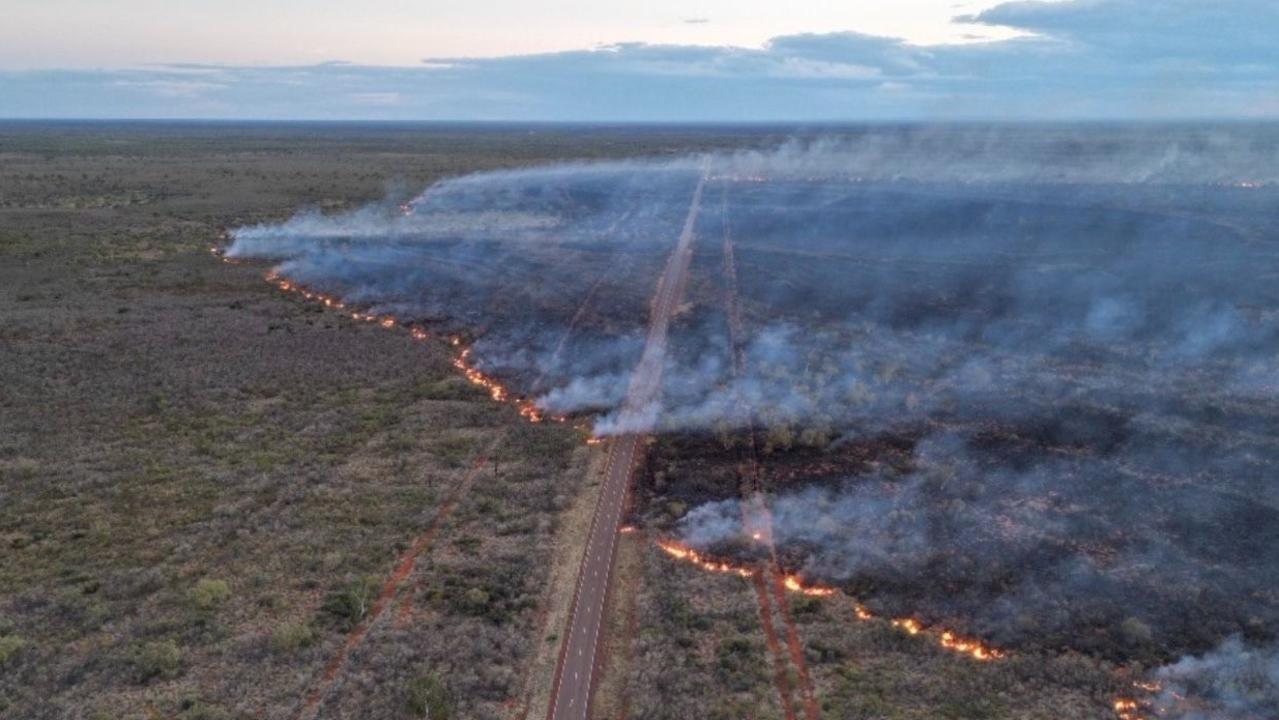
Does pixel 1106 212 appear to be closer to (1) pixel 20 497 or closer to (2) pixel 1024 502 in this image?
(2) pixel 1024 502

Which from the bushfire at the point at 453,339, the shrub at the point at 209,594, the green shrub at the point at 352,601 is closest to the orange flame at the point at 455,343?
the bushfire at the point at 453,339

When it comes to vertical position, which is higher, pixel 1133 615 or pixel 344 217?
pixel 344 217

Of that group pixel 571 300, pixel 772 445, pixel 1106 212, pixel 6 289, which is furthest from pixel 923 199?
pixel 6 289

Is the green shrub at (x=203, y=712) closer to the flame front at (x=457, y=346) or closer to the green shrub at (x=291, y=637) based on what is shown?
the green shrub at (x=291, y=637)

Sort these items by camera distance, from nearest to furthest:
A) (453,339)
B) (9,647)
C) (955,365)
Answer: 1. (9,647)
2. (955,365)
3. (453,339)

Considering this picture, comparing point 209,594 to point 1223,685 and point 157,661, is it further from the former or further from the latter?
point 1223,685

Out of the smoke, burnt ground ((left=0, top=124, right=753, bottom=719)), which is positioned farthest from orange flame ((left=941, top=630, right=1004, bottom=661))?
burnt ground ((left=0, top=124, right=753, bottom=719))

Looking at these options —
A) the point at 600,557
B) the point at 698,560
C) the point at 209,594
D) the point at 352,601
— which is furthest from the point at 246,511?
the point at 698,560
